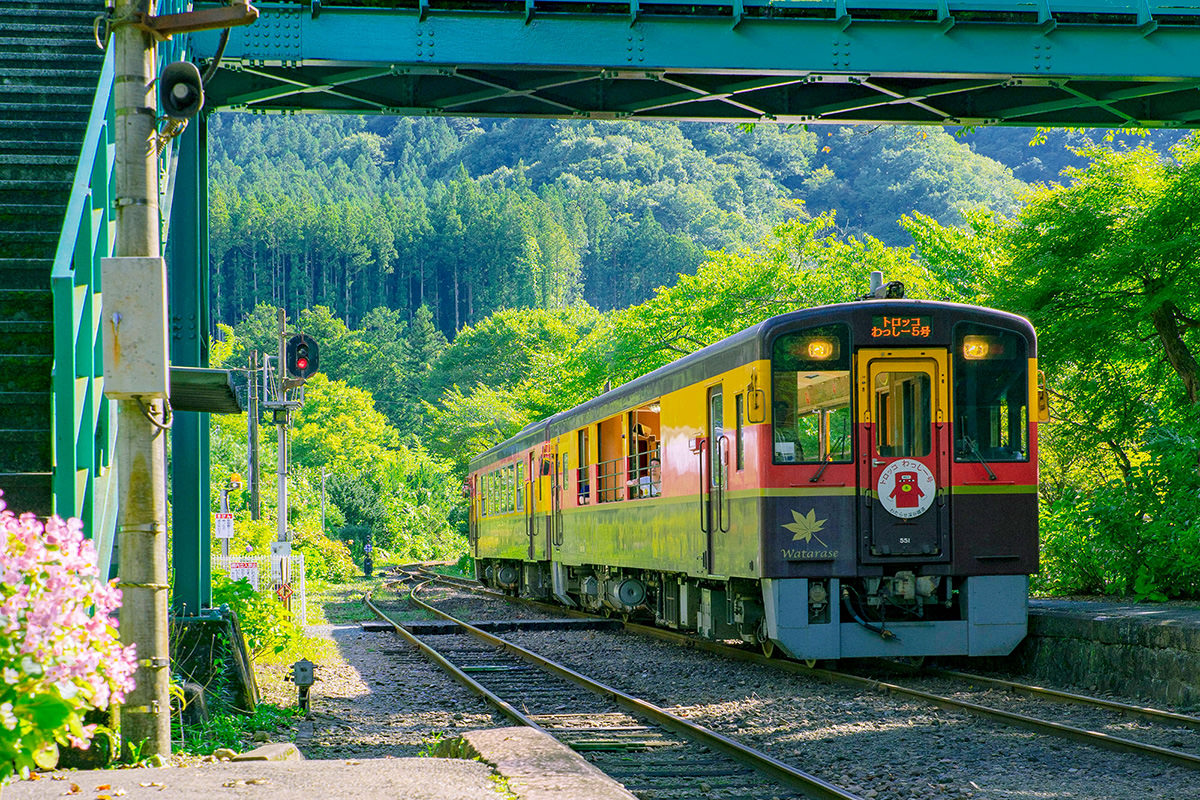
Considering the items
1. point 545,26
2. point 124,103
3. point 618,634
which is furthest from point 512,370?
point 124,103

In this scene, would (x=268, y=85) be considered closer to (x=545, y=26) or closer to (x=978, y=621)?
(x=545, y=26)

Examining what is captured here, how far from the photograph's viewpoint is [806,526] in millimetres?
11547

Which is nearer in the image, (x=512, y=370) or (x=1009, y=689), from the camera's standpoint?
(x=1009, y=689)

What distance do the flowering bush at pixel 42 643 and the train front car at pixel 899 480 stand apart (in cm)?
791

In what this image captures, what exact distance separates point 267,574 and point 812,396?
12174 mm

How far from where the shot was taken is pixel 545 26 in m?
12.1

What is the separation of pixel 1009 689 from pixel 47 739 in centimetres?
859

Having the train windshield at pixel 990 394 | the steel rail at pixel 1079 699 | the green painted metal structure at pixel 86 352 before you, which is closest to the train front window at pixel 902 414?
the train windshield at pixel 990 394

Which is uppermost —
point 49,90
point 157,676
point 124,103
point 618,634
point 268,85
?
point 268,85

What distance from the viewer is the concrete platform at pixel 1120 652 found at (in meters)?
10.4

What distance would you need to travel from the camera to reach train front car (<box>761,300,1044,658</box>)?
1155 cm

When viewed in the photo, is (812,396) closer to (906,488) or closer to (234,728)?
(906,488)

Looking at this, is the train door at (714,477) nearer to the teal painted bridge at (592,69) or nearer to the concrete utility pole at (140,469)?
the teal painted bridge at (592,69)

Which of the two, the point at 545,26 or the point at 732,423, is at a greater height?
the point at 545,26
